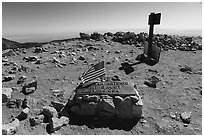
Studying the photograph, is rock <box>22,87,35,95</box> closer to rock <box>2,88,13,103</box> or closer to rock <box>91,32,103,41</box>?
rock <box>2,88,13,103</box>

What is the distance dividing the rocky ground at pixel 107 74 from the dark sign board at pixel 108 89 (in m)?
0.71

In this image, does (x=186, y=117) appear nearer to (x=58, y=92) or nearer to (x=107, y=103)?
(x=107, y=103)

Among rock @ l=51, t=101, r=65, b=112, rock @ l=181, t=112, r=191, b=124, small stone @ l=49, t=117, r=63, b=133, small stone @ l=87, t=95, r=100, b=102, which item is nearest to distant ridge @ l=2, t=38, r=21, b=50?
rock @ l=51, t=101, r=65, b=112

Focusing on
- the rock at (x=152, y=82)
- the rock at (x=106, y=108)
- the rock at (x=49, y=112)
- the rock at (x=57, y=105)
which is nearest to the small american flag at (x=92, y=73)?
the rock at (x=57, y=105)

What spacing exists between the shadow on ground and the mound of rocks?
12cm

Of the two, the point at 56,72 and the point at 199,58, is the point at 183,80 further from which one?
the point at 56,72

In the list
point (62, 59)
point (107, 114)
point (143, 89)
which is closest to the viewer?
point (107, 114)

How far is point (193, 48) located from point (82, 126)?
40.5 ft

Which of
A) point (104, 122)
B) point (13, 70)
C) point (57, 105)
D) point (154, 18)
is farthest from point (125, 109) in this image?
point (154, 18)

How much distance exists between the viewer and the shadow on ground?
4525mm

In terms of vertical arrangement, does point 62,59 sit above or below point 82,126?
above

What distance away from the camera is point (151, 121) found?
4723 millimetres

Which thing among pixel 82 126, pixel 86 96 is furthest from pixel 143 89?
pixel 82 126

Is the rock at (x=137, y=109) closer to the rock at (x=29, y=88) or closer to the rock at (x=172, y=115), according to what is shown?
the rock at (x=172, y=115)
